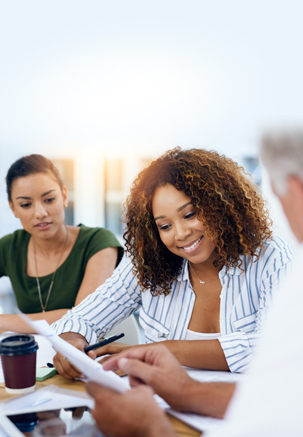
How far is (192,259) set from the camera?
1.36 meters

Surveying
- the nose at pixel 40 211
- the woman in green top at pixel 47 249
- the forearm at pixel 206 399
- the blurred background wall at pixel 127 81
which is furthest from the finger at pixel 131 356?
the blurred background wall at pixel 127 81

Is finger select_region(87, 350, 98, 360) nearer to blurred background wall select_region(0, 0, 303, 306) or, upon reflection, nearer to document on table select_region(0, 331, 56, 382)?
document on table select_region(0, 331, 56, 382)

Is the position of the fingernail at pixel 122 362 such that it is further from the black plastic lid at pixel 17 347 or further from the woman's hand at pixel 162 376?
the black plastic lid at pixel 17 347

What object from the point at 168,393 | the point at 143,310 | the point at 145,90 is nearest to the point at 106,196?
the point at 145,90

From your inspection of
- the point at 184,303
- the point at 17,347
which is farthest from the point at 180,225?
the point at 17,347

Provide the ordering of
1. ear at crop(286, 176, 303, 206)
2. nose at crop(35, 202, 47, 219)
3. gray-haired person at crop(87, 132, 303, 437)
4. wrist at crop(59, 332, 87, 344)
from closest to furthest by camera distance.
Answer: gray-haired person at crop(87, 132, 303, 437)
ear at crop(286, 176, 303, 206)
wrist at crop(59, 332, 87, 344)
nose at crop(35, 202, 47, 219)

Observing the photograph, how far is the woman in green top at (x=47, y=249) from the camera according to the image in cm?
193

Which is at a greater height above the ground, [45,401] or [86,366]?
[86,366]

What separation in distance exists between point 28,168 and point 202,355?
1.22 metres

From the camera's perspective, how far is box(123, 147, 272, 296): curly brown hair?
1329 mm

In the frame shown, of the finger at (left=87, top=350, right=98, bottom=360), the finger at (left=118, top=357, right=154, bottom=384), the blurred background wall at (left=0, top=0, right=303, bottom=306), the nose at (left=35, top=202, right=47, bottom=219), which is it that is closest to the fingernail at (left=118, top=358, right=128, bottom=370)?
the finger at (left=118, top=357, right=154, bottom=384)

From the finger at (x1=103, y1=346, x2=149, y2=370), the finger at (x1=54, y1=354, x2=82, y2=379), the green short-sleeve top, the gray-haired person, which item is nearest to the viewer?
the gray-haired person

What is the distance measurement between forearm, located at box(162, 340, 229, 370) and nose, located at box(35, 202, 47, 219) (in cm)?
100

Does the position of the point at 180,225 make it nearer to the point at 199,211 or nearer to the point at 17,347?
the point at 199,211
